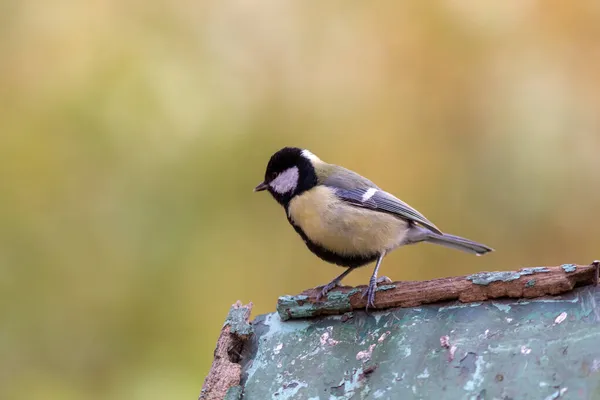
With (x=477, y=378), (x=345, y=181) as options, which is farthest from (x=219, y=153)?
(x=477, y=378)

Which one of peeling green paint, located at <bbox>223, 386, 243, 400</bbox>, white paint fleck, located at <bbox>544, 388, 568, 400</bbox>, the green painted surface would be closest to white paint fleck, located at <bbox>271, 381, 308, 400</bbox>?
the green painted surface

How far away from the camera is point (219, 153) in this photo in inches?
182

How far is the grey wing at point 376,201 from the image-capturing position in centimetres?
291

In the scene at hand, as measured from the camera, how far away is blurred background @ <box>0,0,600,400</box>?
4363mm

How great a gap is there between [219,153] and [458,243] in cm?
200

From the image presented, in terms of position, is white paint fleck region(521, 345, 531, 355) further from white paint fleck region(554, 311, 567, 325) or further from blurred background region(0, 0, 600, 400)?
blurred background region(0, 0, 600, 400)

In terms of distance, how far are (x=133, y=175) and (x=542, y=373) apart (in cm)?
345

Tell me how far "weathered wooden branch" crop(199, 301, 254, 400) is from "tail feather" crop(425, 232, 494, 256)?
1.15 m

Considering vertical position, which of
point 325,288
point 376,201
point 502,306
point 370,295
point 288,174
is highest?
point 288,174

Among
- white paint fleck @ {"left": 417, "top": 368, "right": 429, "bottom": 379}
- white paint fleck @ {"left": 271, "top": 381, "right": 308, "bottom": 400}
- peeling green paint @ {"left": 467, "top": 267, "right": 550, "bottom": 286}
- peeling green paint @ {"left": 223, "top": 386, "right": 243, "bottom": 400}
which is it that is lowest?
white paint fleck @ {"left": 417, "top": 368, "right": 429, "bottom": 379}

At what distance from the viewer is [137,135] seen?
4.60 metres

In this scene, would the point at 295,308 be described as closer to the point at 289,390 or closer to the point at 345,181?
the point at 289,390

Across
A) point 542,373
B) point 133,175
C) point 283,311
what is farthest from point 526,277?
point 133,175

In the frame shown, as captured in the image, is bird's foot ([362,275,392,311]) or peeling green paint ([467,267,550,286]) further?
bird's foot ([362,275,392,311])
